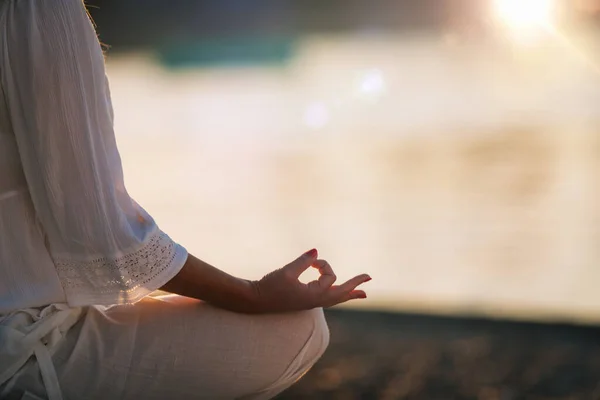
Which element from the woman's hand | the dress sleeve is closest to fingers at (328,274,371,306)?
the woman's hand

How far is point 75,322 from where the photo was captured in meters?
1.55

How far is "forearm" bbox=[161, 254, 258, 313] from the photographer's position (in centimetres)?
155

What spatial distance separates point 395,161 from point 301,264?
697cm

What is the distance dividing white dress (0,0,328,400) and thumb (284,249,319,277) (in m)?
0.12

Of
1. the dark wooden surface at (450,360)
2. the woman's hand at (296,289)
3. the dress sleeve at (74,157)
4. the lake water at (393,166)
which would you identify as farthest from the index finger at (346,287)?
the lake water at (393,166)

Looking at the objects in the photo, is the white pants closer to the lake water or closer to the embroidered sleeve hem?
the embroidered sleeve hem

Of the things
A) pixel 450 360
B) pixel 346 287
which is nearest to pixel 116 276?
pixel 346 287

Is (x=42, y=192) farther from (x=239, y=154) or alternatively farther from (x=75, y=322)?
(x=239, y=154)

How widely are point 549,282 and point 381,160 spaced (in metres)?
3.58

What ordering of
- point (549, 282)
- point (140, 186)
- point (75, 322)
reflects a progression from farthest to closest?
point (140, 186) → point (549, 282) → point (75, 322)

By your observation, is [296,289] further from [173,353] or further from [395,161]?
[395,161]

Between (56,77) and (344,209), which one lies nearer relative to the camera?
(56,77)

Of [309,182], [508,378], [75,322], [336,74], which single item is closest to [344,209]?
[309,182]

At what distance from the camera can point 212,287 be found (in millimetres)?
1575
